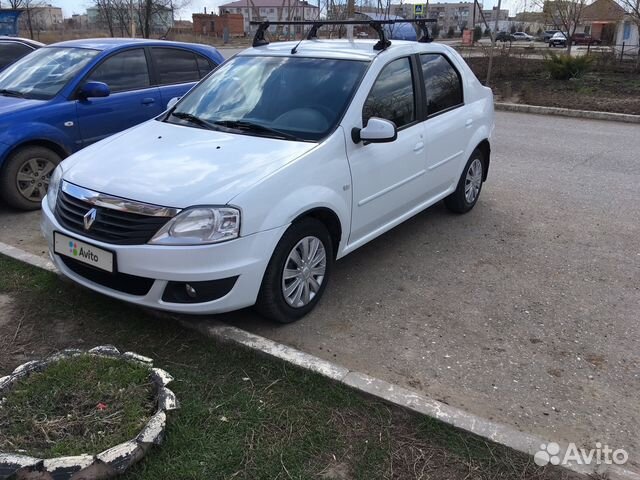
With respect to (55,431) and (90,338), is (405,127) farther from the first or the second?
(55,431)

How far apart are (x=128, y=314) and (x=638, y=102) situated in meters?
13.6

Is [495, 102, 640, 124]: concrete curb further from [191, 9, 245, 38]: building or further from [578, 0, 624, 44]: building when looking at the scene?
[191, 9, 245, 38]: building

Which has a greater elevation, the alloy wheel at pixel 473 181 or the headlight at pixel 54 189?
the headlight at pixel 54 189

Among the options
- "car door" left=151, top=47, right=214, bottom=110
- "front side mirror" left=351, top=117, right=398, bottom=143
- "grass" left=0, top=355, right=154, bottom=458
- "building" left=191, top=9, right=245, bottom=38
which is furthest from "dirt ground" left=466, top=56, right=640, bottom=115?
"building" left=191, top=9, right=245, bottom=38

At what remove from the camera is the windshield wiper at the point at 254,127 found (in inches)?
153

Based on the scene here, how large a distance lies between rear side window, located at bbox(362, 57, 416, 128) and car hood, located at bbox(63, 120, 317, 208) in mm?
749

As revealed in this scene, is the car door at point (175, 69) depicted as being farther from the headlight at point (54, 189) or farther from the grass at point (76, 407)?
the grass at point (76, 407)

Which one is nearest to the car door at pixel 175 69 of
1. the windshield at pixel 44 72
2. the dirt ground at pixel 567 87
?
the windshield at pixel 44 72

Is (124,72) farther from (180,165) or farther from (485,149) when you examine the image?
(485,149)

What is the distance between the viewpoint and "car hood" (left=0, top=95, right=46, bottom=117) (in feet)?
18.6

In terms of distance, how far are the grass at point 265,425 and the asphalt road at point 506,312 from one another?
0.34 metres

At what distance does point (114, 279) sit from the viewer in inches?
136

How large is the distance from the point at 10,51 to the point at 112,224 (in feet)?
23.2

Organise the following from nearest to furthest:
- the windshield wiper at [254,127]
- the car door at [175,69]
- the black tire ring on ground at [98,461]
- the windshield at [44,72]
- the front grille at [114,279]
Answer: the black tire ring on ground at [98,461]
the front grille at [114,279]
the windshield wiper at [254,127]
the windshield at [44,72]
the car door at [175,69]
